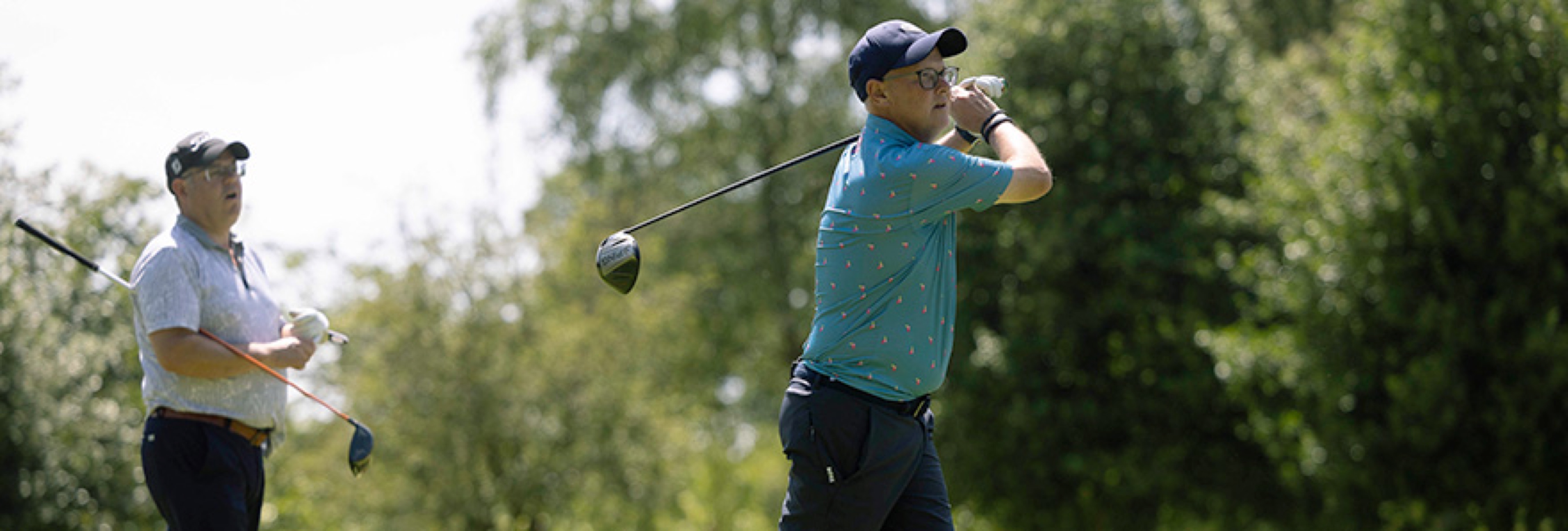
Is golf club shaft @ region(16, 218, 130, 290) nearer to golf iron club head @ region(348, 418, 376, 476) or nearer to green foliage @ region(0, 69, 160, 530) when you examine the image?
golf iron club head @ region(348, 418, 376, 476)

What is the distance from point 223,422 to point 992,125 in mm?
2664

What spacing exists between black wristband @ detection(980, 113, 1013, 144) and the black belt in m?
0.75

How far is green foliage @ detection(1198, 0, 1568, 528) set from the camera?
1008 cm

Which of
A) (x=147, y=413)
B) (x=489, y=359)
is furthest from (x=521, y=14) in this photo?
(x=147, y=413)

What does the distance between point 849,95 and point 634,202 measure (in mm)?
4125

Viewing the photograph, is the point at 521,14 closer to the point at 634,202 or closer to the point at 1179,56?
the point at 634,202

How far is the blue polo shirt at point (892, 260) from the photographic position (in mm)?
3898

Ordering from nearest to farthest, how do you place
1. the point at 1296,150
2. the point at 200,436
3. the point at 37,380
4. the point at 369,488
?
the point at 200,436, the point at 37,380, the point at 1296,150, the point at 369,488

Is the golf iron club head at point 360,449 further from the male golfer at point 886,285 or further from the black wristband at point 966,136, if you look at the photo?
the black wristband at point 966,136

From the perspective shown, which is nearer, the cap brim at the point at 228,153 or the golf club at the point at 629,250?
the golf club at the point at 629,250

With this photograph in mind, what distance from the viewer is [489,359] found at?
1698cm

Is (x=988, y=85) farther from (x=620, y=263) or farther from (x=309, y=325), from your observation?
(x=309, y=325)

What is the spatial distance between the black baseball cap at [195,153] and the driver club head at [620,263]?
1.42 m

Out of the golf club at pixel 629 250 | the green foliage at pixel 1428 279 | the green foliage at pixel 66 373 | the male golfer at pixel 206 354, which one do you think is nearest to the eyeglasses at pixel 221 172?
the male golfer at pixel 206 354
